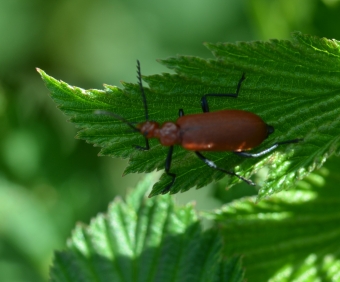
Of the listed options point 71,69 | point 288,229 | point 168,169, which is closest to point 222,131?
point 168,169

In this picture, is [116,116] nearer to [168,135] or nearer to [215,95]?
[168,135]

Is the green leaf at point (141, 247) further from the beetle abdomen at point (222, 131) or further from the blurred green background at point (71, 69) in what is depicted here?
the beetle abdomen at point (222, 131)

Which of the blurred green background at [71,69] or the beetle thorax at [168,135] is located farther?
the blurred green background at [71,69]

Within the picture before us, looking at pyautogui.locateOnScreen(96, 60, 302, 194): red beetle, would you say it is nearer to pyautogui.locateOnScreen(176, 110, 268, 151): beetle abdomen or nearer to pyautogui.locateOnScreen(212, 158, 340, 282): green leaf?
pyautogui.locateOnScreen(176, 110, 268, 151): beetle abdomen

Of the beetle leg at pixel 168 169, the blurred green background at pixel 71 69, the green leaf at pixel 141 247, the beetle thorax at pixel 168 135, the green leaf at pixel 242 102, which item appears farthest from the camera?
the blurred green background at pixel 71 69

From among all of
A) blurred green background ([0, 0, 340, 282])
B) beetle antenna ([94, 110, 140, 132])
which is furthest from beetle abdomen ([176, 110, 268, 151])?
blurred green background ([0, 0, 340, 282])

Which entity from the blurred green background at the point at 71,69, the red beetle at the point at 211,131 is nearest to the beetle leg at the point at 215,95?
the red beetle at the point at 211,131

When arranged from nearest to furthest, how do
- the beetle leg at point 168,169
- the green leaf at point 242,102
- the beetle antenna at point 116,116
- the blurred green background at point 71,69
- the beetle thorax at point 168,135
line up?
the green leaf at point 242,102 < the beetle leg at point 168,169 < the beetle antenna at point 116,116 < the beetle thorax at point 168,135 < the blurred green background at point 71,69

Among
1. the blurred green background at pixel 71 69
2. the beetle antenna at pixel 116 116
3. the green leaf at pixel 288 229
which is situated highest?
the blurred green background at pixel 71 69
